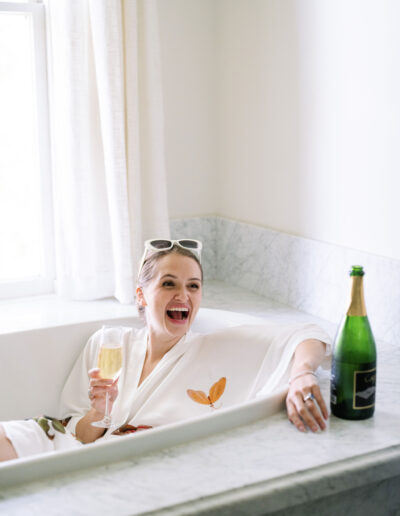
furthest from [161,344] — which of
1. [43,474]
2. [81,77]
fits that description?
[81,77]

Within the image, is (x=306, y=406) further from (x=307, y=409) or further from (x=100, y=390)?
(x=100, y=390)

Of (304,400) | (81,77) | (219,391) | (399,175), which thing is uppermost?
(81,77)

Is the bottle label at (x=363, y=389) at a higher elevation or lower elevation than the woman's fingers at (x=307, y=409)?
higher

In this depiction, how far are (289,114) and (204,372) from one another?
1.05 metres

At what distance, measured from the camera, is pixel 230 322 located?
2477 millimetres

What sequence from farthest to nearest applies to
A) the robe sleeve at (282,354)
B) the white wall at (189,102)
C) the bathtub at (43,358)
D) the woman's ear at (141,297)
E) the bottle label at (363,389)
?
the white wall at (189,102), the bathtub at (43,358), the woman's ear at (141,297), the robe sleeve at (282,354), the bottle label at (363,389)

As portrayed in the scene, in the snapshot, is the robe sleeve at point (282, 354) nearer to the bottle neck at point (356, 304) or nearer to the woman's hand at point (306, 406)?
the woman's hand at point (306, 406)

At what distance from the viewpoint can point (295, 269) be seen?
2693 millimetres

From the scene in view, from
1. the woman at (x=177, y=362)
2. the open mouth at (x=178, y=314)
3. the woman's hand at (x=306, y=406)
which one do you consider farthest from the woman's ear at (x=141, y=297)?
the woman's hand at (x=306, y=406)

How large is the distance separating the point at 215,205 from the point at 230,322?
827mm

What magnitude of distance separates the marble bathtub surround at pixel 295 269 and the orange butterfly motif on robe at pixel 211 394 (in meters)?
0.55

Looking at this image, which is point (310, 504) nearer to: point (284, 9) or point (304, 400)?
point (304, 400)

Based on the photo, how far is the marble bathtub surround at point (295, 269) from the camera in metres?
2.27

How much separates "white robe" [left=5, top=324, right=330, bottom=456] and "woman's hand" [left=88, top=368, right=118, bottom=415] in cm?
6
